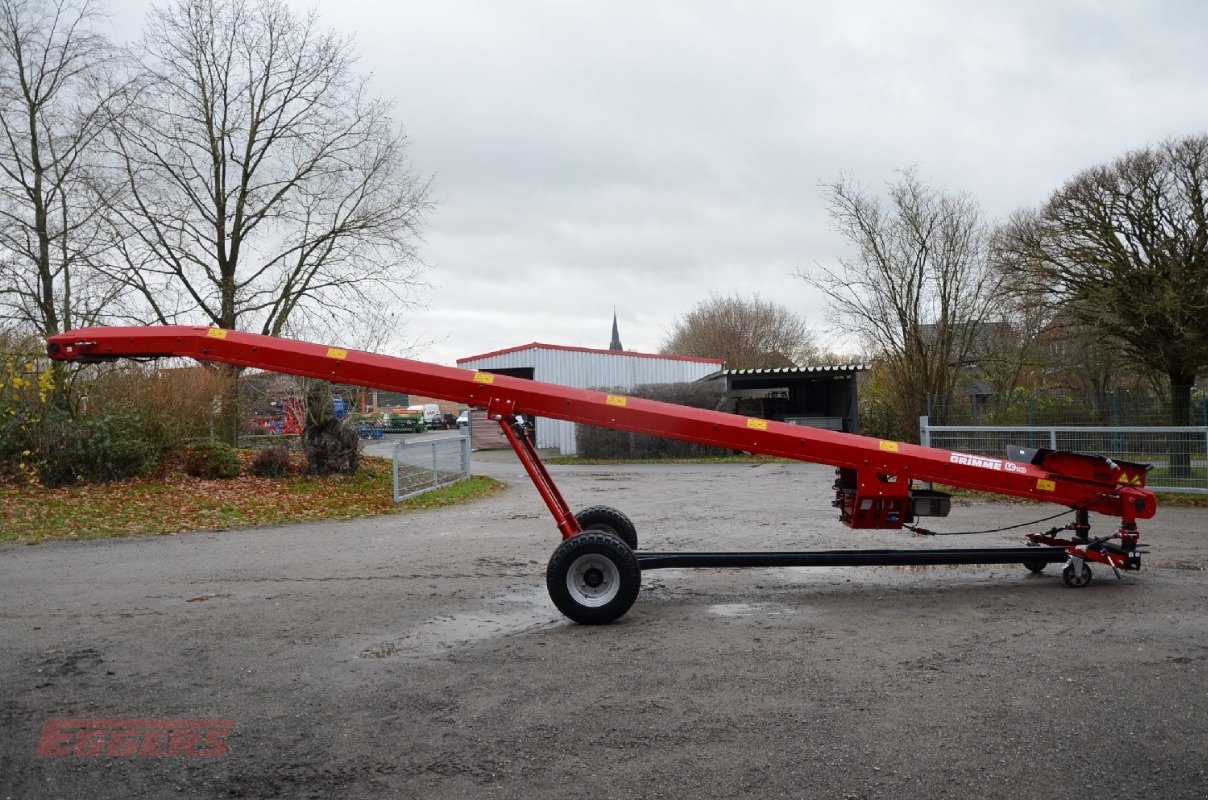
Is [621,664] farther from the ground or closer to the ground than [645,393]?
closer to the ground

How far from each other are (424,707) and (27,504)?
44.8ft

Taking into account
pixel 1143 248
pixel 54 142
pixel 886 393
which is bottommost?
pixel 886 393

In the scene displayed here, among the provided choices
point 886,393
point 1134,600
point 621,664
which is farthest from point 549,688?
point 886,393

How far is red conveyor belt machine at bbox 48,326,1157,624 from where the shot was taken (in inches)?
275

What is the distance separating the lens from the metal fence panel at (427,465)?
17578 mm

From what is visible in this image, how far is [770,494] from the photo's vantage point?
58.0ft

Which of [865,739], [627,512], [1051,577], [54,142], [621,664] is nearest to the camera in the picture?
[865,739]

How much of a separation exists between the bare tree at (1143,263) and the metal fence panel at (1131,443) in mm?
Answer: 133

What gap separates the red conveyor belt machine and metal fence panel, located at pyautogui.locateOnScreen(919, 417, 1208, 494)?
6899 mm

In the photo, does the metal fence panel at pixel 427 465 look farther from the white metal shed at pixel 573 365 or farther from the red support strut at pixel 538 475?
the white metal shed at pixel 573 365

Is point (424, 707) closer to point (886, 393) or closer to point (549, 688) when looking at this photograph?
point (549, 688)

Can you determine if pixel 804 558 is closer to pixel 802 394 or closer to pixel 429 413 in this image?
pixel 802 394

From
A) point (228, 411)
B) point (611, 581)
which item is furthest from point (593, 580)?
point (228, 411)

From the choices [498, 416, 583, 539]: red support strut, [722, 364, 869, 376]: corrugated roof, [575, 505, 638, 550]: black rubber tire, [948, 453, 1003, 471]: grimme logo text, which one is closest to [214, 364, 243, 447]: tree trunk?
[575, 505, 638, 550]: black rubber tire
